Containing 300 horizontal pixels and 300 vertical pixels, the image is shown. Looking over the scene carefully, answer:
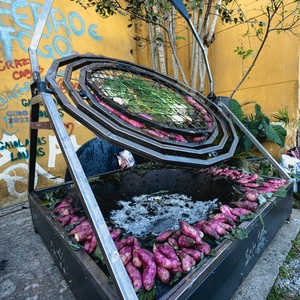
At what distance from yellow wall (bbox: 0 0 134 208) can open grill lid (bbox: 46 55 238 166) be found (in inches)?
92.0

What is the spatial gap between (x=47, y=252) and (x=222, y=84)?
12.9 ft

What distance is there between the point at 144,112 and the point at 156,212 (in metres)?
1.14

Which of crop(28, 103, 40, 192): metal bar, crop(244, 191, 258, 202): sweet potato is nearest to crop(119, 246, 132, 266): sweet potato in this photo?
crop(244, 191, 258, 202): sweet potato

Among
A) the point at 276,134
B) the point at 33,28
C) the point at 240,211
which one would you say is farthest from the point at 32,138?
the point at 276,134

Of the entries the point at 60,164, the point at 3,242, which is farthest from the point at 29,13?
the point at 3,242

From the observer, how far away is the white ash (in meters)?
1.80

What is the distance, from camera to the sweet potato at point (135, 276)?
91 centimetres

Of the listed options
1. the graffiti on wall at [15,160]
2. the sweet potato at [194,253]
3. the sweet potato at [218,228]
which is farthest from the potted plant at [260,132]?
the graffiti on wall at [15,160]

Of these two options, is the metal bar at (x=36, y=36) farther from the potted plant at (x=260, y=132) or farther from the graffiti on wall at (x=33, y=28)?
the potted plant at (x=260, y=132)

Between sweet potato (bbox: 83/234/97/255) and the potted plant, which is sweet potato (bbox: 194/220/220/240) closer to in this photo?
sweet potato (bbox: 83/234/97/255)

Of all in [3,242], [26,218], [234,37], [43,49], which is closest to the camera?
[3,242]

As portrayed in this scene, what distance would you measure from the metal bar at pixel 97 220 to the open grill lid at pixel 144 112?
128 millimetres

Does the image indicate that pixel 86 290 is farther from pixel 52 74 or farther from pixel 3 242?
pixel 3 242

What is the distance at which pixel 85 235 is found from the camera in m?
1.25
